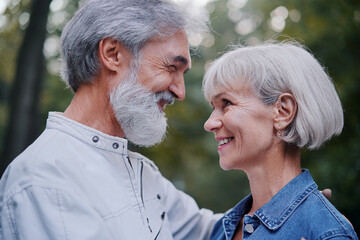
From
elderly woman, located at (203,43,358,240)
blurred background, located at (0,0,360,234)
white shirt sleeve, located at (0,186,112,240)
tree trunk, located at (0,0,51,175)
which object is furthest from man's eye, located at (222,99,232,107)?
tree trunk, located at (0,0,51,175)

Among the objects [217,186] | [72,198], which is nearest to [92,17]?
[72,198]

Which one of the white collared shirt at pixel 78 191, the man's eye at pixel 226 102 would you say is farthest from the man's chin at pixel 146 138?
the man's eye at pixel 226 102

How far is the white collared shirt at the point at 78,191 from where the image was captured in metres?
1.92

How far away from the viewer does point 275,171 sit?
236cm

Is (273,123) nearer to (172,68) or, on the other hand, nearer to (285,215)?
(285,215)

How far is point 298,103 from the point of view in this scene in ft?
7.48

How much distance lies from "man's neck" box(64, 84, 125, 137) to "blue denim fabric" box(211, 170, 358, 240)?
41.7 inches

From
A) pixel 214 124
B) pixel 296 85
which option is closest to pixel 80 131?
pixel 214 124

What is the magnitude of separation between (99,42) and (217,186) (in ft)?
50.0

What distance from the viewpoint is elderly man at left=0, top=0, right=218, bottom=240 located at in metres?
2.00

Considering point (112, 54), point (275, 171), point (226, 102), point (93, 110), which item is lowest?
point (275, 171)

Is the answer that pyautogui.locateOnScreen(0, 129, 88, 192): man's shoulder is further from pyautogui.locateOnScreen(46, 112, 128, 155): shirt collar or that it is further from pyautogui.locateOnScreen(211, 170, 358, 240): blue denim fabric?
pyautogui.locateOnScreen(211, 170, 358, 240): blue denim fabric

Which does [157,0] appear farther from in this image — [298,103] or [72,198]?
[72,198]

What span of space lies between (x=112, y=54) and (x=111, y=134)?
52cm
